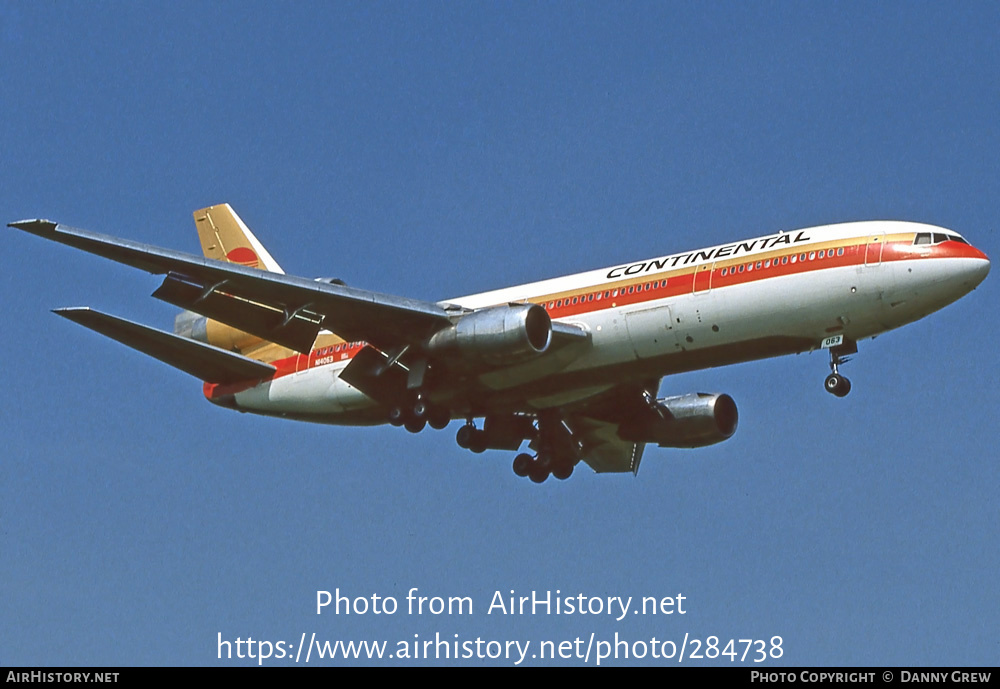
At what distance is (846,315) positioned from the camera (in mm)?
41375

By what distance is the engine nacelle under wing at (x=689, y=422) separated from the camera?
49.1 meters

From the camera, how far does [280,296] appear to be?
4466 cm

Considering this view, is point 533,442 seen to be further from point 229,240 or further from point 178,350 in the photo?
point 229,240

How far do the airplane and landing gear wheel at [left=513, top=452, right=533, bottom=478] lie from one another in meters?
0.05

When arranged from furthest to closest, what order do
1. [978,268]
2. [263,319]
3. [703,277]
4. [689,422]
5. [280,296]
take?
[689,422] → [263,319] → [280,296] → [703,277] → [978,268]

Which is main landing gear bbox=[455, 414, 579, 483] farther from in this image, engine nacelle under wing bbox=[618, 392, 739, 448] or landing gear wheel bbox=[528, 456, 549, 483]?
engine nacelle under wing bbox=[618, 392, 739, 448]

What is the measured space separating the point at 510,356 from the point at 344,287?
213 inches

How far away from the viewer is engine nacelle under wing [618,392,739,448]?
4906 cm

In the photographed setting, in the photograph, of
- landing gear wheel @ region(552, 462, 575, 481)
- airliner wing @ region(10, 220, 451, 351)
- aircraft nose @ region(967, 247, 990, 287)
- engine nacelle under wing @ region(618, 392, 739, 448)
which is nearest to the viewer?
aircraft nose @ region(967, 247, 990, 287)

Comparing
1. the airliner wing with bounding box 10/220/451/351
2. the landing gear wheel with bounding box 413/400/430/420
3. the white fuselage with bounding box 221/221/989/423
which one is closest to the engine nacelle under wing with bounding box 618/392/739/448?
the white fuselage with bounding box 221/221/989/423

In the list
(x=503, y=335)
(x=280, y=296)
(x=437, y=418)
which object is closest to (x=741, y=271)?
(x=503, y=335)

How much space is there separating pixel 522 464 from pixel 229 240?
13331 millimetres

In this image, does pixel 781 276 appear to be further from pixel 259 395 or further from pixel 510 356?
pixel 259 395

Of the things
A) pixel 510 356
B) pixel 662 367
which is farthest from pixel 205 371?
pixel 662 367
